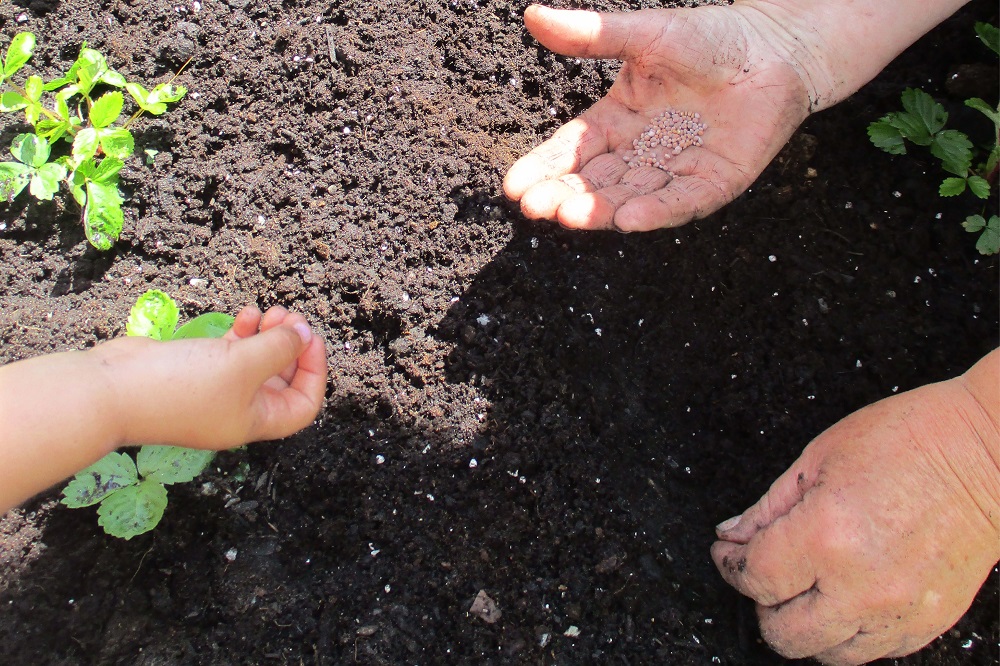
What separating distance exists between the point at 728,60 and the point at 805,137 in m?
0.43

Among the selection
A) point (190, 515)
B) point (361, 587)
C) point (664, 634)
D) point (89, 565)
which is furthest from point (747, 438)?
point (89, 565)

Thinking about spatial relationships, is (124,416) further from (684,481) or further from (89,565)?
(684,481)

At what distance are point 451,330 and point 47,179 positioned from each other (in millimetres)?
1214

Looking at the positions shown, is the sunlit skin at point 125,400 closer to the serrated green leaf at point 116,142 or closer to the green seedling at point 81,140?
the green seedling at point 81,140

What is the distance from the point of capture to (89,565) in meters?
1.82

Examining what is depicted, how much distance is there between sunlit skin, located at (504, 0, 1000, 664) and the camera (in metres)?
1.58

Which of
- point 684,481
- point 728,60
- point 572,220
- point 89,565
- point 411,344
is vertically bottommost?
point 89,565

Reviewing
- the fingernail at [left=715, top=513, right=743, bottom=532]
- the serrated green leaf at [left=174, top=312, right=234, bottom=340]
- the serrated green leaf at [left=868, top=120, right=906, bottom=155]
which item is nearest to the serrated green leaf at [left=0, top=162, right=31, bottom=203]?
the serrated green leaf at [left=174, top=312, right=234, bottom=340]

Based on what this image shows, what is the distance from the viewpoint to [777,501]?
1.75 meters

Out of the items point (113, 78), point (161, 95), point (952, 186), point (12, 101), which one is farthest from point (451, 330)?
point (952, 186)

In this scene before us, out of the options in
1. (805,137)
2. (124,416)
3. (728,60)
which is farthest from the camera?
(805,137)

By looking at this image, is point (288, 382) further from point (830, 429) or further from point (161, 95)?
point (830, 429)

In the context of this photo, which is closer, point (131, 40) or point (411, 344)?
point (411, 344)

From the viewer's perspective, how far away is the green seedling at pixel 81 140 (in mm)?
2006
